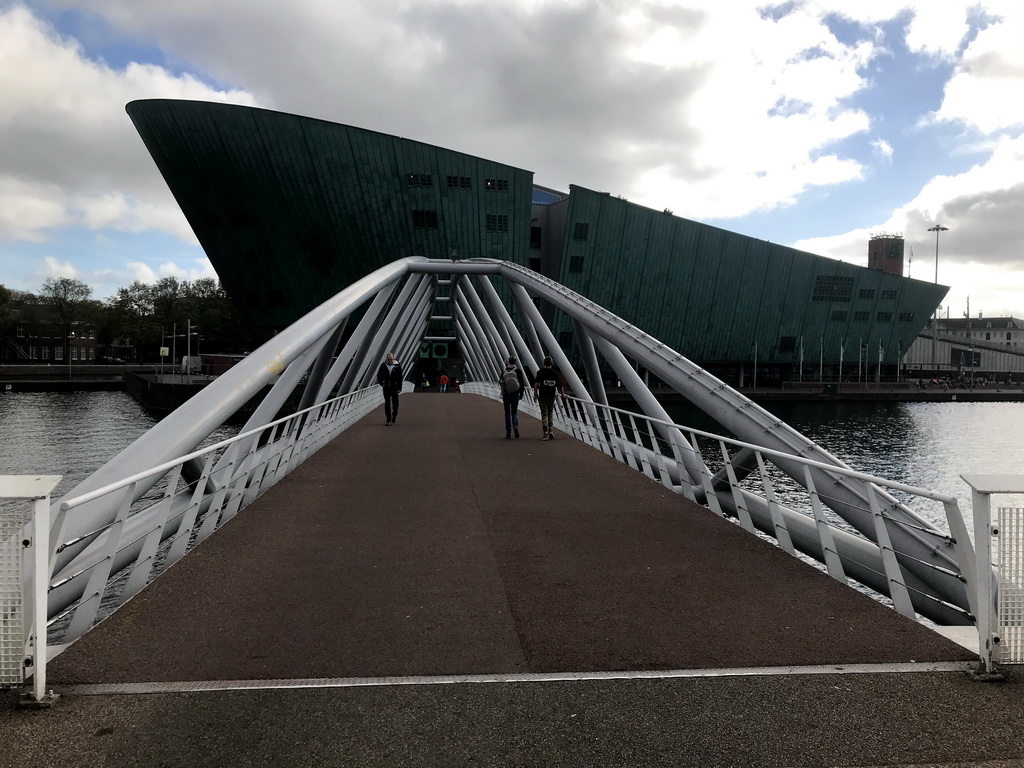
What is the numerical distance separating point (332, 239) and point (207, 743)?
53.3 metres

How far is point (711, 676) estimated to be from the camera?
14.6 ft

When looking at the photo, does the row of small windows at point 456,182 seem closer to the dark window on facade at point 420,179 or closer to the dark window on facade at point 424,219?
the dark window on facade at point 420,179

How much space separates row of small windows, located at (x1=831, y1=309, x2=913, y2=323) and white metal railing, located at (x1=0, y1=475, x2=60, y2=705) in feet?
244

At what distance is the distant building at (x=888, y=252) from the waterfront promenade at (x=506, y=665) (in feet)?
414

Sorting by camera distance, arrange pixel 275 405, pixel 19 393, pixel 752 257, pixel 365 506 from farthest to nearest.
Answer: pixel 19 393, pixel 752 257, pixel 275 405, pixel 365 506

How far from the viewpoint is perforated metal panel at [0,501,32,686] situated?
3.94 m

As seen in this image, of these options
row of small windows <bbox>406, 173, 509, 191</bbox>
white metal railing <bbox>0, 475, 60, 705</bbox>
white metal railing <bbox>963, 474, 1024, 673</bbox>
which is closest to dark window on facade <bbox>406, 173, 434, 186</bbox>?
row of small windows <bbox>406, 173, 509, 191</bbox>

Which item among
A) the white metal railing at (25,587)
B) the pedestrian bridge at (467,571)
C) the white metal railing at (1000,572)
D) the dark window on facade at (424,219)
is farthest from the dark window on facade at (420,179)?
the white metal railing at (1000,572)

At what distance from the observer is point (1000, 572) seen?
4367 millimetres

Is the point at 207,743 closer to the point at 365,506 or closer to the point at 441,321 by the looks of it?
the point at 365,506

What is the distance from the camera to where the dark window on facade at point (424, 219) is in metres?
54.4

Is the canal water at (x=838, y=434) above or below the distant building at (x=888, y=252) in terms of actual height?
below

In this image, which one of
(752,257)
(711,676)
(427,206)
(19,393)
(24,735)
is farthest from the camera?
(19,393)

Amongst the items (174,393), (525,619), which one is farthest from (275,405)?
(174,393)
